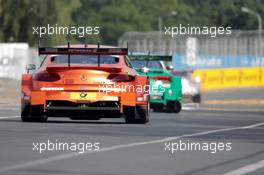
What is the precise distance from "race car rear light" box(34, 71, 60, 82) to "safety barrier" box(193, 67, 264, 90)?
42983mm

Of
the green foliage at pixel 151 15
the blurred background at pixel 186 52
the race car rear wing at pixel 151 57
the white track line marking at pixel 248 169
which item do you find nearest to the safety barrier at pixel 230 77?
the blurred background at pixel 186 52

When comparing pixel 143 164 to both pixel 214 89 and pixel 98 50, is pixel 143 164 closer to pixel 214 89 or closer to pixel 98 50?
pixel 98 50

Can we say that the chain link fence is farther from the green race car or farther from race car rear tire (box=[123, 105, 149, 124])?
race car rear tire (box=[123, 105, 149, 124])

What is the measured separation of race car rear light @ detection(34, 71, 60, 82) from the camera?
20688mm

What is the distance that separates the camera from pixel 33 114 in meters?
21.2

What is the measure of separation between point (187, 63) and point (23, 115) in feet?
159

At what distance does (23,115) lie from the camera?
21516 mm

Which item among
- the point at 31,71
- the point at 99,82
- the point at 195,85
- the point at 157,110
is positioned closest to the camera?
the point at 99,82

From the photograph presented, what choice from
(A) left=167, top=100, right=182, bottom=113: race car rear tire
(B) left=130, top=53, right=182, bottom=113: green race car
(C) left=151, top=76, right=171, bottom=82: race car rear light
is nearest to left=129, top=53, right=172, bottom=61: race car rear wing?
(B) left=130, top=53, right=182, bottom=113: green race car

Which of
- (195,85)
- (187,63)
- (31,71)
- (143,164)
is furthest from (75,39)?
(143,164)

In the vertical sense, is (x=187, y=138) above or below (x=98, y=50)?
below

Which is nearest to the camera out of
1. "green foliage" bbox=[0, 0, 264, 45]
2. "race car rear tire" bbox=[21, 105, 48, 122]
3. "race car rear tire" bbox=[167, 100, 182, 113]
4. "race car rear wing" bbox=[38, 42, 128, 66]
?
"race car rear wing" bbox=[38, 42, 128, 66]

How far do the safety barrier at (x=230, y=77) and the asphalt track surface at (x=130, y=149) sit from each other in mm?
42393

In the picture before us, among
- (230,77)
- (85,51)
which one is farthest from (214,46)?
(85,51)
